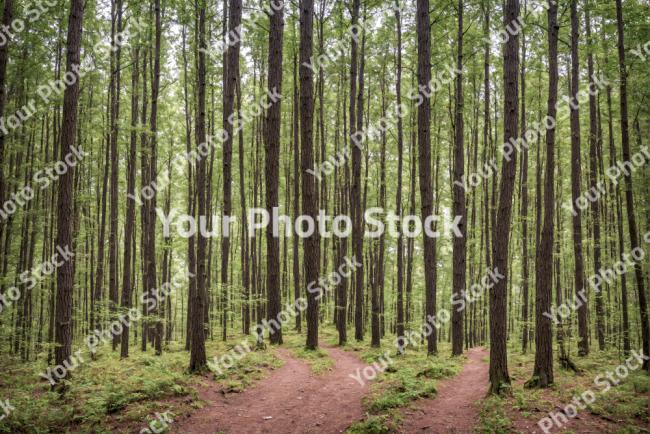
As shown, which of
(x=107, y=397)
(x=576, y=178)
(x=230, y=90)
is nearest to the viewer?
(x=107, y=397)

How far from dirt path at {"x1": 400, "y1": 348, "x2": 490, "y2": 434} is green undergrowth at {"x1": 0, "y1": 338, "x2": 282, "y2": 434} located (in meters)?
4.18

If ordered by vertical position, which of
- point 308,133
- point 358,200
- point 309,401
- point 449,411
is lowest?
point 309,401

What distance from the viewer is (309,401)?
7.71 meters

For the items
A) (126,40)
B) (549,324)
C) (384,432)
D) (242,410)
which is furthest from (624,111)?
(126,40)

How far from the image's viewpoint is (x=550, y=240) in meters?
7.88

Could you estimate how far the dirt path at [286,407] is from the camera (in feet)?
20.6

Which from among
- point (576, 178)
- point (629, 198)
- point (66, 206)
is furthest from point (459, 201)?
point (66, 206)

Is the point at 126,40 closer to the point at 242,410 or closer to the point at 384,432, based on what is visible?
the point at 242,410

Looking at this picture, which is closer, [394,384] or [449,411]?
[449,411]

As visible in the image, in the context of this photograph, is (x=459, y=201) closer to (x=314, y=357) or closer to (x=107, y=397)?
(x=314, y=357)

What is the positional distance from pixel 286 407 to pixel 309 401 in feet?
2.00

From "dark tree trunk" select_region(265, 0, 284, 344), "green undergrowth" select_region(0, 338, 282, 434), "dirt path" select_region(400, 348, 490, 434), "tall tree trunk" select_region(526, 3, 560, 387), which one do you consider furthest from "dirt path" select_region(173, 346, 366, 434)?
"tall tree trunk" select_region(526, 3, 560, 387)

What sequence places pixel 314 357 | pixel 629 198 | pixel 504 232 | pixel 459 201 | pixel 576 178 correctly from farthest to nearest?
1. pixel 576 178
2. pixel 459 201
3. pixel 314 357
4. pixel 629 198
5. pixel 504 232

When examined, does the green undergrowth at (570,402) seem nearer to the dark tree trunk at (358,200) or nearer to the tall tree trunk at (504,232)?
the tall tree trunk at (504,232)
